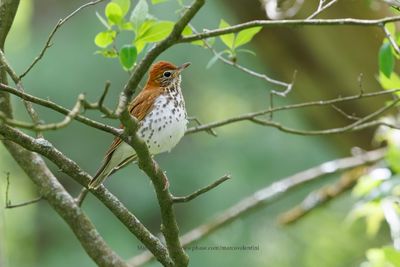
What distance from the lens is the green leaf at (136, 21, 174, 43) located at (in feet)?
8.56

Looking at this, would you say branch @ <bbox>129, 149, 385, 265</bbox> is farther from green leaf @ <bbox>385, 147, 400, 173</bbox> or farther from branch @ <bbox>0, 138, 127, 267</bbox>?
branch @ <bbox>0, 138, 127, 267</bbox>

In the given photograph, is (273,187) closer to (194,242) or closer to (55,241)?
(194,242)

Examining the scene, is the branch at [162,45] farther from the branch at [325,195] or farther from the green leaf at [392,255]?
the branch at [325,195]

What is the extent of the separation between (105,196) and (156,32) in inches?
24.7

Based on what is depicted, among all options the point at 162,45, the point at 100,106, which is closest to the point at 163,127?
the point at 162,45

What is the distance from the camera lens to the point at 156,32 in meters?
2.62

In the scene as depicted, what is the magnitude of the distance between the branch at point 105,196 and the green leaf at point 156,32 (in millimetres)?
462

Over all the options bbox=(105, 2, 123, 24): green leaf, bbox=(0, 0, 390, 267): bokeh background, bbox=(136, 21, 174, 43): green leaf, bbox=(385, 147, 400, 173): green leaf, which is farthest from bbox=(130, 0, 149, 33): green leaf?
bbox=(0, 0, 390, 267): bokeh background

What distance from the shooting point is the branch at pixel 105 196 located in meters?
2.48

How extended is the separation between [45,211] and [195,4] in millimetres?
7838

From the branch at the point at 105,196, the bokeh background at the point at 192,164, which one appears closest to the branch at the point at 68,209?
the branch at the point at 105,196

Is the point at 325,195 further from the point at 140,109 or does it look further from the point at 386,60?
the point at 386,60

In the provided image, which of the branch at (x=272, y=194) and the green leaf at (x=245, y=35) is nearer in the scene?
the green leaf at (x=245, y=35)

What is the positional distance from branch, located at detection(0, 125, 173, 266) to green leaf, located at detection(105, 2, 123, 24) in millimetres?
481
